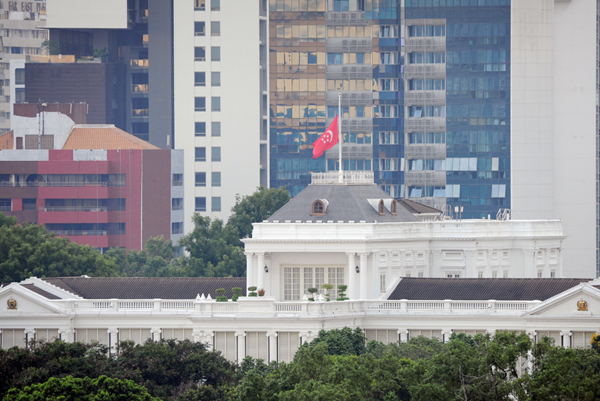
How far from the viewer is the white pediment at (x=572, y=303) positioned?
129 metres

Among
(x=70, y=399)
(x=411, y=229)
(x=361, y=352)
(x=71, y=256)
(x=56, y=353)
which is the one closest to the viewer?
(x=70, y=399)

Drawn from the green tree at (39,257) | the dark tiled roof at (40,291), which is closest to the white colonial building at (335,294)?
the dark tiled roof at (40,291)

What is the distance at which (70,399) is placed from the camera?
105000 millimetres

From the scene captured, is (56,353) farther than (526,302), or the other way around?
(526,302)

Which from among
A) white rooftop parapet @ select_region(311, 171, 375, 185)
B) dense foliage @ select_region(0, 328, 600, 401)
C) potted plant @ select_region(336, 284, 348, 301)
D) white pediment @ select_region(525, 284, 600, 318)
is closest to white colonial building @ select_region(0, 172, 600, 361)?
white pediment @ select_region(525, 284, 600, 318)

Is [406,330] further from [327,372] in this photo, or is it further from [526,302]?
[327,372]

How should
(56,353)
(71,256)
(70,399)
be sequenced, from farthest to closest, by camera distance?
(71,256) → (56,353) → (70,399)

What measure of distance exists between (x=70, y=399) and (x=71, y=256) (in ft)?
231

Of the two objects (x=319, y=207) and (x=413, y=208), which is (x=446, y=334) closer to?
(x=319, y=207)

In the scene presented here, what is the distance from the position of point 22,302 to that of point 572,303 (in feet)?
139

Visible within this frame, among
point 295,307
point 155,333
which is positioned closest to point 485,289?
point 295,307

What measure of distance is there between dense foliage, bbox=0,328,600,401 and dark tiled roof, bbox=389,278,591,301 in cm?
819

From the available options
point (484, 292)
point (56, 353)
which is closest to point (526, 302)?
point (484, 292)

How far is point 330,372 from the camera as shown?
4190 inches
